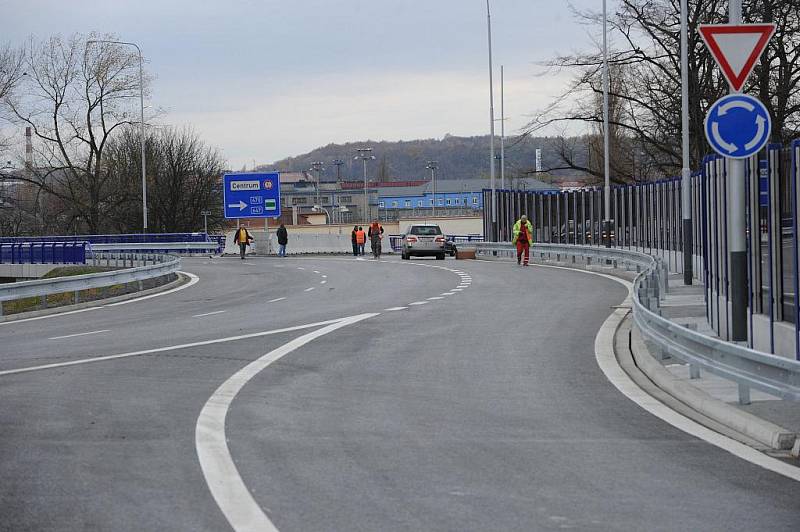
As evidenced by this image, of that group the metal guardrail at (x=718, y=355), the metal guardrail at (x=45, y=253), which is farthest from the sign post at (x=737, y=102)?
the metal guardrail at (x=45, y=253)

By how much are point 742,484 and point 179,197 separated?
88536 mm

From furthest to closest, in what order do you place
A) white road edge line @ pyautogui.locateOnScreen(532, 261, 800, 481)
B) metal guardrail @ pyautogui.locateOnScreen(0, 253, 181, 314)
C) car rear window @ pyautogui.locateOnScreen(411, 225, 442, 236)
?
car rear window @ pyautogui.locateOnScreen(411, 225, 442, 236) < metal guardrail @ pyautogui.locateOnScreen(0, 253, 181, 314) < white road edge line @ pyautogui.locateOnScreen(532, 261, 800, 481)

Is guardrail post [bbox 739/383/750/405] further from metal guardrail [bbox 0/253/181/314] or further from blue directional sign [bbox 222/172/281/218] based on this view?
blue directional sign [bbox 222/172/281/218]

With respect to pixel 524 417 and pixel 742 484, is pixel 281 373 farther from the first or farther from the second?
pixel 742 484

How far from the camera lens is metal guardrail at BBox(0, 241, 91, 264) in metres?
52.9

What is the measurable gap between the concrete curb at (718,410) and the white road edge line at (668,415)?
0.20 m

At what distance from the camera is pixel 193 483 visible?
700 centimetres

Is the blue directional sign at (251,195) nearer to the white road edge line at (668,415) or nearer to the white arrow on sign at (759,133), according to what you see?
the white road edge line at (668,415)

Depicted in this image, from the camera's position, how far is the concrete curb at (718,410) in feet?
27.1

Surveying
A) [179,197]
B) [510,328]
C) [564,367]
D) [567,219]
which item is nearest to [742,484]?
[564,367]

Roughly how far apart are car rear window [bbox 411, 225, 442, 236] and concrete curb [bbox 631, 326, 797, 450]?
3631 cm

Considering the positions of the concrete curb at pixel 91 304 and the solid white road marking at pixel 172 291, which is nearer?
the concrete curb at pixel 91 304

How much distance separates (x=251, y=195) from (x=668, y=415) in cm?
6064

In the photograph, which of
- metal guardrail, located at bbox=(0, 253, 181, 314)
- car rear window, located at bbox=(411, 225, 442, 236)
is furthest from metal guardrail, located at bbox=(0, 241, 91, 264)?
metal guardrail, located at bbox=(0, 253, 181, 314)
